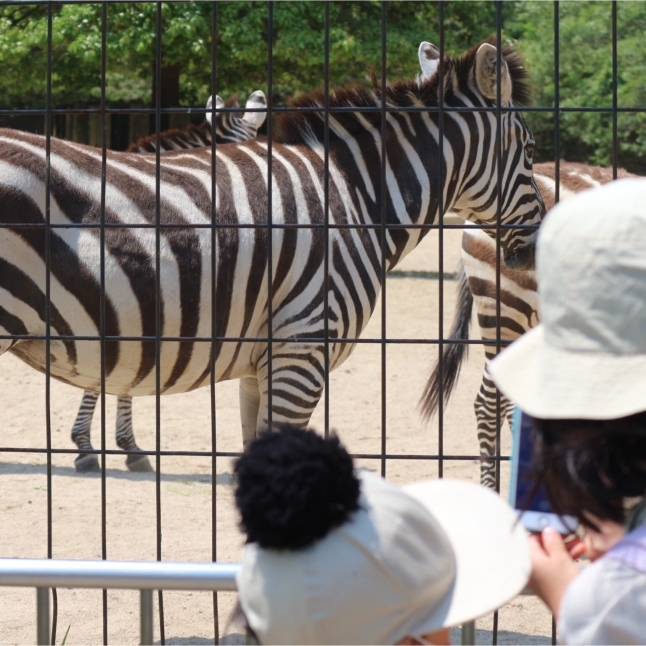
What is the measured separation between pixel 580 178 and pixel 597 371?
4.69 metres

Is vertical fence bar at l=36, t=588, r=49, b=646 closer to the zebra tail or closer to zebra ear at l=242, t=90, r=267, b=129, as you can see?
the zebra tail

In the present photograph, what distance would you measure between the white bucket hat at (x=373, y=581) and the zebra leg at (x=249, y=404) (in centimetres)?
312

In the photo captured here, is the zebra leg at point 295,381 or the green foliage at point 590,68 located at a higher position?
the green foliage at point 590,68

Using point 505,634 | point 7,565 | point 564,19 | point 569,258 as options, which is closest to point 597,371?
point 569,258

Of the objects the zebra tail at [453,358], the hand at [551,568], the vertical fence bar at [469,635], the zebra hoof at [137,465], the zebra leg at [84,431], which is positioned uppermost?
the hand at [551,568]

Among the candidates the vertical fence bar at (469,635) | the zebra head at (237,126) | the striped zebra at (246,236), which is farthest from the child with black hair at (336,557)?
the zebra head at (237,126)

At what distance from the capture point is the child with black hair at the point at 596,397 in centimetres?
108

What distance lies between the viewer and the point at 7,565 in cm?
145

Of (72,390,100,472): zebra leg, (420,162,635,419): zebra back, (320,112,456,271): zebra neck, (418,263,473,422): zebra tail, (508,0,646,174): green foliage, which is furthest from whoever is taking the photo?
(508,0,646,174): green foliage

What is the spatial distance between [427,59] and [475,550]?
141 inches

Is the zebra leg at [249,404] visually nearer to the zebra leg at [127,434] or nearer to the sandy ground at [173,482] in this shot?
the sandy ground at [173,482]

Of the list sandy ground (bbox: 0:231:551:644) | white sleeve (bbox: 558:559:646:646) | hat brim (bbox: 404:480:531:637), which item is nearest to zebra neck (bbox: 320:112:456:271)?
sandy ground (bbox: 0:231:551:644)

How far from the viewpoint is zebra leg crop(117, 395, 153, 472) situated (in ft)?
19.2

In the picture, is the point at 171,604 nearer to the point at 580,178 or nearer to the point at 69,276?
the point at 69,276
